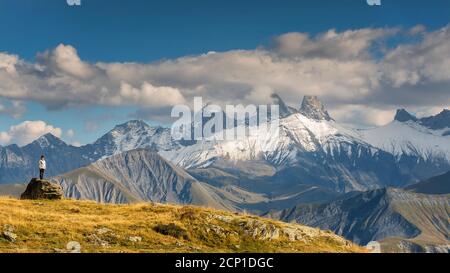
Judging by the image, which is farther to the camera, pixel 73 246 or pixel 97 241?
pixel 97 241

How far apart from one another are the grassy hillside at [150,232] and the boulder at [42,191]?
19.9 ft

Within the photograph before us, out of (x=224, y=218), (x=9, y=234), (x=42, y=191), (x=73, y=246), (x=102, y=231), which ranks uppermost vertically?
(x=42, y=191)

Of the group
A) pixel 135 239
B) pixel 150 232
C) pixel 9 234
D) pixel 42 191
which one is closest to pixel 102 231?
pixel 135 239

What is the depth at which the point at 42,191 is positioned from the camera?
67.2 m

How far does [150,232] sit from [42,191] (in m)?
22.4

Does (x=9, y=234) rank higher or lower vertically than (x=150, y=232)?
higher

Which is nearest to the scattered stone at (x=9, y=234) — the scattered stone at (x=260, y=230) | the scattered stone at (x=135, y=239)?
the scattered stone at (x=135, y=239)

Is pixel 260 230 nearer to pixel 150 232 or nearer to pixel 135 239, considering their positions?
pixel 150 232

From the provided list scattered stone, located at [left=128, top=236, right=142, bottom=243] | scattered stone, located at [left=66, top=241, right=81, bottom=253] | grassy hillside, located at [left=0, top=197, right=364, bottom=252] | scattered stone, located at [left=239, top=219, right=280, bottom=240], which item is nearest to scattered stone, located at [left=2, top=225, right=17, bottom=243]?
grassy hillside, located at [left=0, top=197, right=364, bottom=252]

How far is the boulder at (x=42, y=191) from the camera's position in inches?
2643

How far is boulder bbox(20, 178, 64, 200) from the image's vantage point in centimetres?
6712

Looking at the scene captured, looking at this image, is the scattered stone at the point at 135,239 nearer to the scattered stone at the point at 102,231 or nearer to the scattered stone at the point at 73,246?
the scattered stone at the point at 102,231
